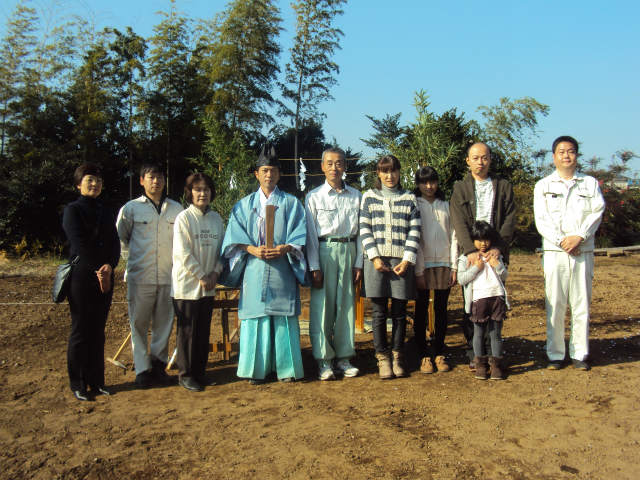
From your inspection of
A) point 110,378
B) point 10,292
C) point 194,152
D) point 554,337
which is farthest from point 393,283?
point 194,152

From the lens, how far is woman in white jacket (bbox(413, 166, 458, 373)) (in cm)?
481

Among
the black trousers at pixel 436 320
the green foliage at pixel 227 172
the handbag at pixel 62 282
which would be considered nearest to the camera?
the handbag at pixel 62 282

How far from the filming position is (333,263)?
4680 mm

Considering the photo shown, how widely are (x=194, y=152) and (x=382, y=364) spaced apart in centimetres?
1300

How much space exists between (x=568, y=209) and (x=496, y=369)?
1.59 m

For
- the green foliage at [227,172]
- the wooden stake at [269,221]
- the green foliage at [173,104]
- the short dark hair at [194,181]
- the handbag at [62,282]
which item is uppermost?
the green foliage at [173,104]

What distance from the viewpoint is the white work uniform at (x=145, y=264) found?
451cm

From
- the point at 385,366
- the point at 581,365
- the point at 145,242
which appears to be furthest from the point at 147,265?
the point at 581,365

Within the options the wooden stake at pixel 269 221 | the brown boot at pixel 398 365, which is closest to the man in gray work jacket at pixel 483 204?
the brown boot at pixel 398 365

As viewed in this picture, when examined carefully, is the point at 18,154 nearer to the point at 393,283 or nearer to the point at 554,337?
the point at 393,283

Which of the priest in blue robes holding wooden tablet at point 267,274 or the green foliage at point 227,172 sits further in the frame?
the green foliage at point 227,172

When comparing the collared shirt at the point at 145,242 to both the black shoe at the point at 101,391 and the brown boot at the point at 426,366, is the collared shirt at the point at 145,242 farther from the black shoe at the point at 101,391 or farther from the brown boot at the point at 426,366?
the brown boot at the point at 426,366

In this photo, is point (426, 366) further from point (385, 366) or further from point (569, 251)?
point (569, 251)

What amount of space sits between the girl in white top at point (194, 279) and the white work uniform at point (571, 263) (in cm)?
297
